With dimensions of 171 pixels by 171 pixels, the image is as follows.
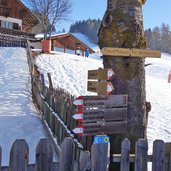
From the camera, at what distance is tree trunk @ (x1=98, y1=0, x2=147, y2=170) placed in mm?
5453

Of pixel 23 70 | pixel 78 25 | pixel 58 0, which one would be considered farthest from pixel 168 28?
pixel 23 70

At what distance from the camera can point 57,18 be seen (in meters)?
46.4

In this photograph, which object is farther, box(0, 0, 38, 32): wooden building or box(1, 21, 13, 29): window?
box(1, 21, 13, 29): window

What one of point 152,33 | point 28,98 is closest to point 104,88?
point 28,98

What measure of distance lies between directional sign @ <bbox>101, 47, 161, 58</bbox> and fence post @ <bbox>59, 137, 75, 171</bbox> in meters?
2.06

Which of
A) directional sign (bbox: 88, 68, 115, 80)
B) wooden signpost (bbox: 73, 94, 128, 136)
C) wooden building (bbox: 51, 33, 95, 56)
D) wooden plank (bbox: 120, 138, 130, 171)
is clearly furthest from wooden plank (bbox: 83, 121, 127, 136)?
wooden building (bbox: 51, 33, 95, 56)

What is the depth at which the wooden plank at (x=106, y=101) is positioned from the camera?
17.0ft

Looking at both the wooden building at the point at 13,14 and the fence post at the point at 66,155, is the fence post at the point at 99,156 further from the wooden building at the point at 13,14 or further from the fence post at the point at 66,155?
the wooden building at the point at 13,14

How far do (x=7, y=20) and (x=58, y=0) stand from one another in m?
8.14

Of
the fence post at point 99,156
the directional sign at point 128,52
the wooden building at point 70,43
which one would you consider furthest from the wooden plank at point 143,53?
the wooden building at point 70,43

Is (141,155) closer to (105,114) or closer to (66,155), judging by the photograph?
(66,155)

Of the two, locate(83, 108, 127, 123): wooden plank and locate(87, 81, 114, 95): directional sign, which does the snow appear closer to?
locate(83, 108, 127, 123): wooden plank

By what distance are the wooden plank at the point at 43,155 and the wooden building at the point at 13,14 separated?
3982 cm

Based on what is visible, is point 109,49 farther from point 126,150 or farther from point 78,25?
point 78,25
